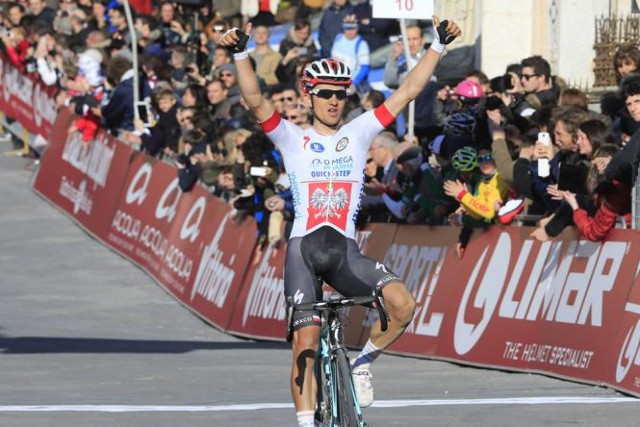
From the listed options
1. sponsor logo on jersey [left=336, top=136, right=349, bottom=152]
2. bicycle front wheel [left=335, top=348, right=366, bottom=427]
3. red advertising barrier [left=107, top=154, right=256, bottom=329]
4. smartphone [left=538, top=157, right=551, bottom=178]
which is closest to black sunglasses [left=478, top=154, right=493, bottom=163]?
smartphone [left=538, top=157, right=551, bottom=178]

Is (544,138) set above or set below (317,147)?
below

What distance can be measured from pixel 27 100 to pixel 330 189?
73.9 feet

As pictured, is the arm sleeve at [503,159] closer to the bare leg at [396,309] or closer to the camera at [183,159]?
the bare leg at [396,309]

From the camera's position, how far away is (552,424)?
11.4 metres

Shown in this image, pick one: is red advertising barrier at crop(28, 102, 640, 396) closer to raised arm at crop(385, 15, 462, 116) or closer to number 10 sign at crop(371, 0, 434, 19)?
number 10 sign at crop(371, 0, 434, 19)

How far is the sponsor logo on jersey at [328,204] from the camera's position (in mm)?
10602

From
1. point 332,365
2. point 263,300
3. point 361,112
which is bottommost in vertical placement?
point 263,300

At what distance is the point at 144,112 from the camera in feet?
84.0

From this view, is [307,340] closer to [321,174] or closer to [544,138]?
[321,174]

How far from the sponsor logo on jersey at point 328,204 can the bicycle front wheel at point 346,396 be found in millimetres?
860

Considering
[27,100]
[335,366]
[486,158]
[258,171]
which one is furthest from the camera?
[27,100]

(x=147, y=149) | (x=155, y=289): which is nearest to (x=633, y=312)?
(x=155, y=289)

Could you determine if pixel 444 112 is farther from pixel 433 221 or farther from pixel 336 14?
pixel 336 14

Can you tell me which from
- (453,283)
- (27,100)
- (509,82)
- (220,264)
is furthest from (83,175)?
(453,283)
